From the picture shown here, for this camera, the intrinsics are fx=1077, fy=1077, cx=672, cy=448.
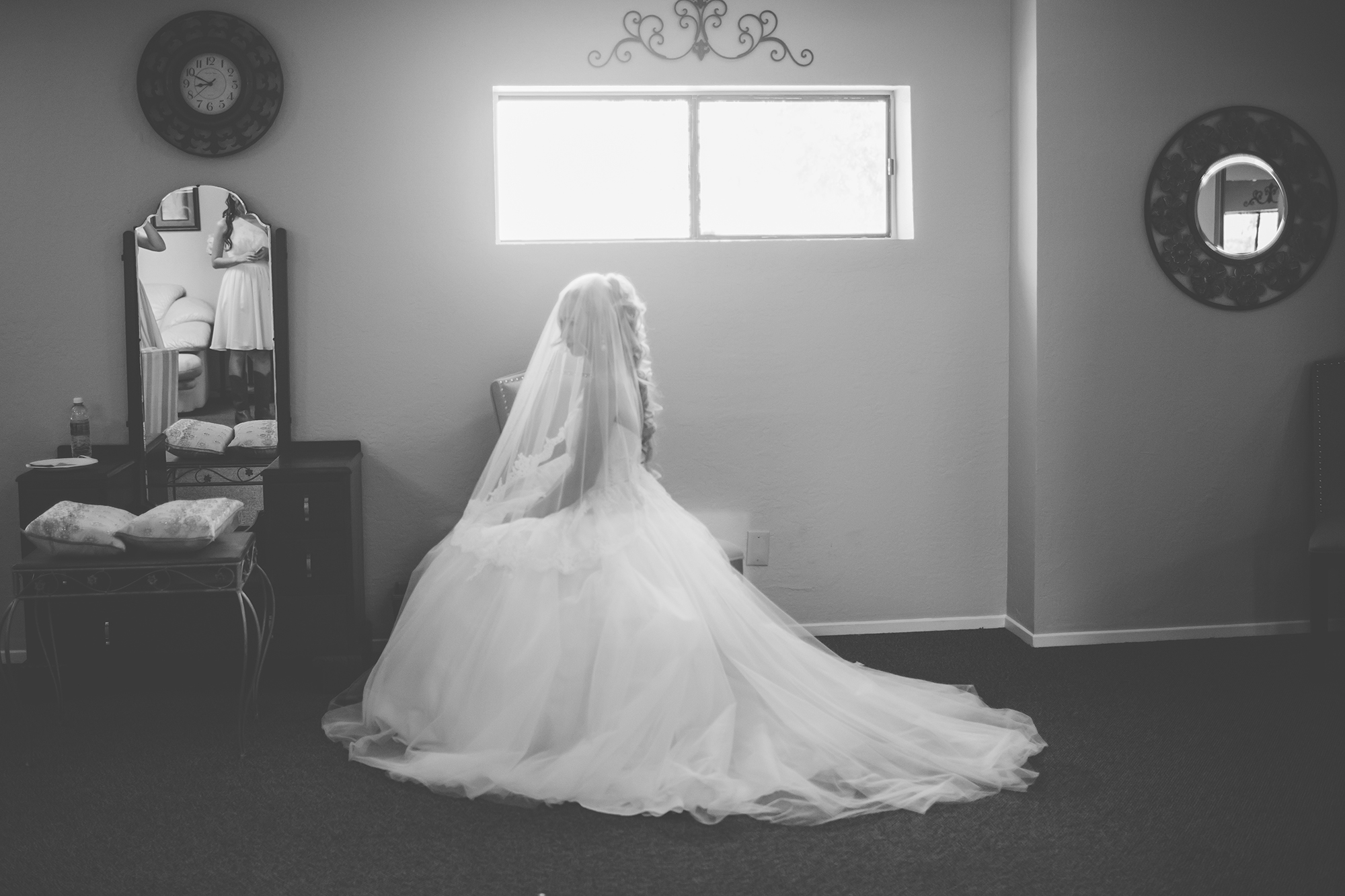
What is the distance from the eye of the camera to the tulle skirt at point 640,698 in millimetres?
2734

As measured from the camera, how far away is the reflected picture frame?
13.0 feet

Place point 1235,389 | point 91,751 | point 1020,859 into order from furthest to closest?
point 1235,389 → point 91,751 → point 1020,859

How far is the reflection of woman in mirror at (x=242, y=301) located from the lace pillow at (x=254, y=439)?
1.1 inches

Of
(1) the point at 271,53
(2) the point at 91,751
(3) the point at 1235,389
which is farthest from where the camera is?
(3) the point at 1235,389

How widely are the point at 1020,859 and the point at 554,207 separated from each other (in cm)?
292

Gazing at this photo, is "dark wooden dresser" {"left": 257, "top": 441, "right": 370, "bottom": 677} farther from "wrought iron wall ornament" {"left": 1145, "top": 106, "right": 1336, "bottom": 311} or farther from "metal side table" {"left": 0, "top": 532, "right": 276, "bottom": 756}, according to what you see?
"wrought iron wall ornament" {"left": 1145, "top": 106, "right": 1336, "bottom": 311}

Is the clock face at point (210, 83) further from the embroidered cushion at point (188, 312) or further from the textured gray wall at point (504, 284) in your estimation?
the embroidered cushion at point (188, 312)

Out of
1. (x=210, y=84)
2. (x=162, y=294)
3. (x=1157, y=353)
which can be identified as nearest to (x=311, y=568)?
(x=162, y=294)

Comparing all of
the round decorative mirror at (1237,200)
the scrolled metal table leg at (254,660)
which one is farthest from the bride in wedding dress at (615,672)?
the round decorative mirror at (1237,200)

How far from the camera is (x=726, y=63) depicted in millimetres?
4172

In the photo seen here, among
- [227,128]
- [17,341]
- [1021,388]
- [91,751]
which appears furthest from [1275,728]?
[17,341]

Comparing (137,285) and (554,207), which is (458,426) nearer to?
(554,207)

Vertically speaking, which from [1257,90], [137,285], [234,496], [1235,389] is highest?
[1257,90]

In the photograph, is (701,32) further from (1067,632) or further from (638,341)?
(1067,632)
